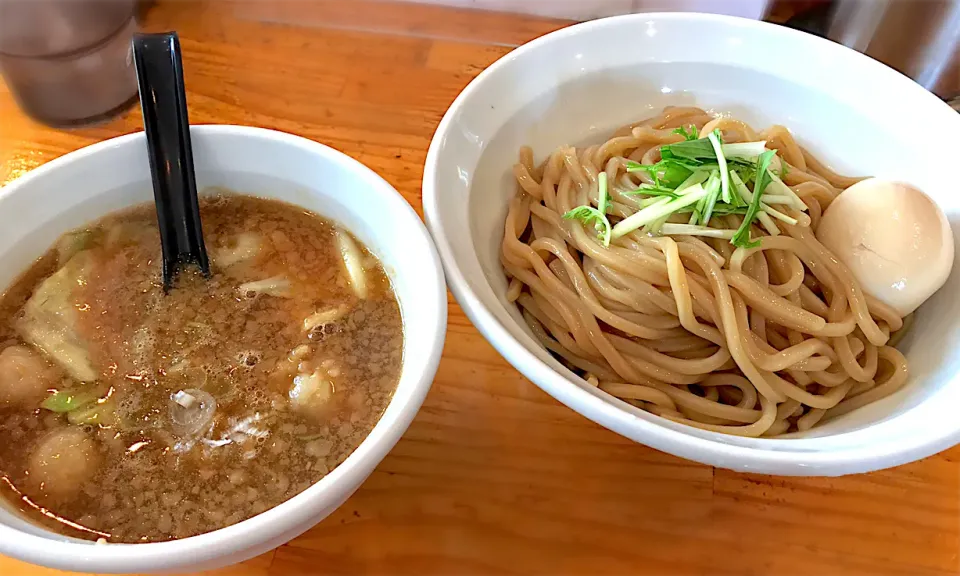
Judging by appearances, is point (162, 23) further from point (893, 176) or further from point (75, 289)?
point (893, 176)

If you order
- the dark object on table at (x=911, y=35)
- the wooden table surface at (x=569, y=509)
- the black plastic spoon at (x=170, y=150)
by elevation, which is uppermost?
the dark object on table at (x=911, y=35)

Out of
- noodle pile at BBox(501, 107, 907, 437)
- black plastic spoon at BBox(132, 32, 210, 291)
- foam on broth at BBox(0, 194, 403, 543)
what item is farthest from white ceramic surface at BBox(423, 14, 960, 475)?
black plastic spoon at BBox(132, 32, 210, 291)

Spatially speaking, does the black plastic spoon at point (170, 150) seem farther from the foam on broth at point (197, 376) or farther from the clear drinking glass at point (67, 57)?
the clear drinking glass at point (67, 57)

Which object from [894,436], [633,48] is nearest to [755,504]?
[894,436]

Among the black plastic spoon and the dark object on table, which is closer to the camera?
the black plastic spoon

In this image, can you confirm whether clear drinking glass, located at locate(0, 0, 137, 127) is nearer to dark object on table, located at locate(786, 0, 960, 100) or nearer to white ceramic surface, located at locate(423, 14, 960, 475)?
white ceramic surface, located at locate(423, 14, 960, 475)

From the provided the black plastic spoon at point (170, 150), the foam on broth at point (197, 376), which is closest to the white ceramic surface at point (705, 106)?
the foam on broth at point (197, 376)
